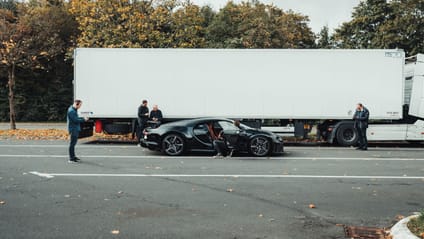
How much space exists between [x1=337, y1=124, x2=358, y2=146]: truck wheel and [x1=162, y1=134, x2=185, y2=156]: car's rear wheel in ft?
21.5

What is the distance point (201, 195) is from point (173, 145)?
19.1ft

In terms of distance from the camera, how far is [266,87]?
16.8 metres

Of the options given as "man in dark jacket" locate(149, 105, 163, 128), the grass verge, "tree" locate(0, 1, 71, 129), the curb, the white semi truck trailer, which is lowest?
the curb

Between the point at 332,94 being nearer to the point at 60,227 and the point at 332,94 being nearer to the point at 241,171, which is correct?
the point at 241,171

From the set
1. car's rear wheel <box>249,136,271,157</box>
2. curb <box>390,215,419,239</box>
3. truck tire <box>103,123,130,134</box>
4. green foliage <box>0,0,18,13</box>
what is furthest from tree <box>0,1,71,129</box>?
curb <box>390,215,419,239</box>

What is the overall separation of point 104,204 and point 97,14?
66.2ft

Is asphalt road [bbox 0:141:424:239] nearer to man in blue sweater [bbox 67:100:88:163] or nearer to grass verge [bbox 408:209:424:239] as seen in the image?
man in blue sweater [bbox 67:100:88:163]

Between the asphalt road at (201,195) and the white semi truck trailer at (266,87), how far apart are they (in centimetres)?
420

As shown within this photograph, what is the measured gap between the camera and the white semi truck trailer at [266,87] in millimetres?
16672

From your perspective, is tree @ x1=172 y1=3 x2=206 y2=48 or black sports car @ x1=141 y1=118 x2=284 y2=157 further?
tree @ x1=172 y1=3 x2=206 y2=48

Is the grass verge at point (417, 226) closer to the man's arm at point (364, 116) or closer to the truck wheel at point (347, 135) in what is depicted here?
the man's arm at point (364, 116)

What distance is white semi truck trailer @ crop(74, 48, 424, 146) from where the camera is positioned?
16.7 m

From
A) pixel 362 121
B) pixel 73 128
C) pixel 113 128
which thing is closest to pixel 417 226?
pixel 73 128

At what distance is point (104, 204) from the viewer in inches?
271
